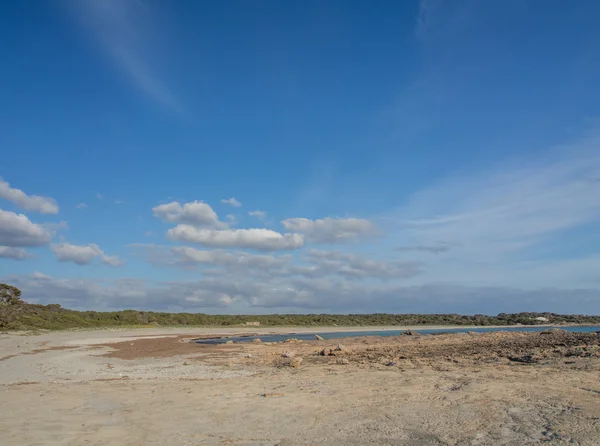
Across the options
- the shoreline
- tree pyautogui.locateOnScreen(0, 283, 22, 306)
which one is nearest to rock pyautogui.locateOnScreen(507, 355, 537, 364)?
the shoreline

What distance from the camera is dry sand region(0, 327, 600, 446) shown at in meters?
8.57

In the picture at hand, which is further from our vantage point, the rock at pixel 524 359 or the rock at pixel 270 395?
the rock at pixel 524 359

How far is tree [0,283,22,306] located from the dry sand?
46882 mm

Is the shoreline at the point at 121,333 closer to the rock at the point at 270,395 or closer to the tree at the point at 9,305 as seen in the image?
the tree at the point at 9,305

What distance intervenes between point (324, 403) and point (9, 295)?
201ft

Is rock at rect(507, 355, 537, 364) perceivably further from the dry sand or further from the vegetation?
the vegetation

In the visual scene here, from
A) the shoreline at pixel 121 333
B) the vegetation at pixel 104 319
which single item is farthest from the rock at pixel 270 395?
the vegetation at pixel 104 319

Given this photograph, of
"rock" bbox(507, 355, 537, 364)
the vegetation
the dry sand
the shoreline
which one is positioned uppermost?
the vegetation

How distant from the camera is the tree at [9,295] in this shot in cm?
5725

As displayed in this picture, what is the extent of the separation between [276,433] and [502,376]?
836cm

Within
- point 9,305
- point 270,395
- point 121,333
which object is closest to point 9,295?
point 9,305

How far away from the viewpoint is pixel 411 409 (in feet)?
34.0

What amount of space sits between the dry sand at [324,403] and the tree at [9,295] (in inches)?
1846

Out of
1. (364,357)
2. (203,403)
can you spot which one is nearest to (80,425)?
(203,403)
